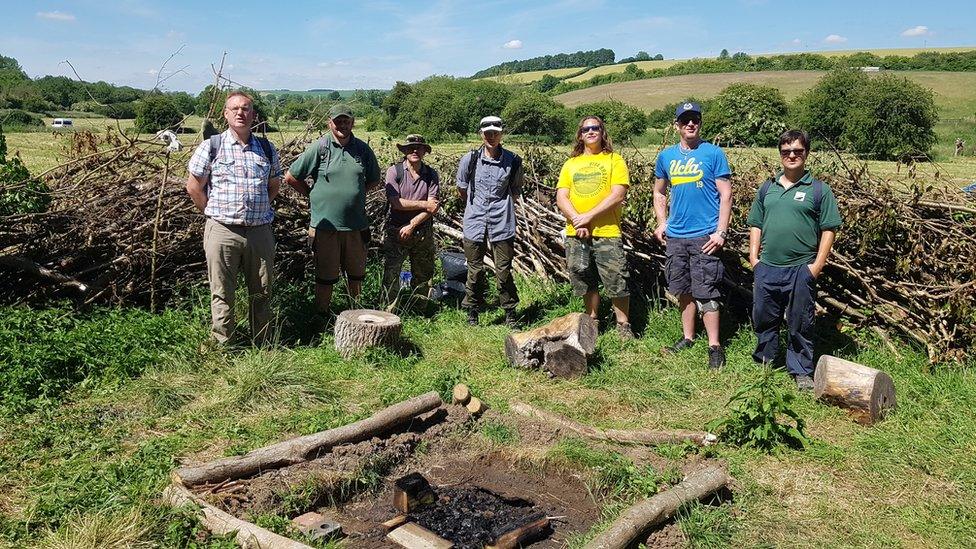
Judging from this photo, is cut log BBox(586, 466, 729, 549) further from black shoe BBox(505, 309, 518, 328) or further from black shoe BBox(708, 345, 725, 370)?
black shoe BBox(505, 309, 518, 328)

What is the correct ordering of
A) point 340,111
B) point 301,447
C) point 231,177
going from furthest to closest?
point 340,111 < point 231,177 < point 301,447

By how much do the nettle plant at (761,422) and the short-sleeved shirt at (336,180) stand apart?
332 cm

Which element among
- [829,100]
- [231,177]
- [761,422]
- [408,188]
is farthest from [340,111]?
[829,100]

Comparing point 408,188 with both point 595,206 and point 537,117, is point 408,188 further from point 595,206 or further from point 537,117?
point 537,117

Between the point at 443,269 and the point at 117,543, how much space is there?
15.9 feet

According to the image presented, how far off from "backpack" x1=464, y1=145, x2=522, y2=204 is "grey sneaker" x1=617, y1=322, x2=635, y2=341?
1626 millimetres

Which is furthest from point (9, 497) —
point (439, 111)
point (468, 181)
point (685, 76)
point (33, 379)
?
point (685, 76)

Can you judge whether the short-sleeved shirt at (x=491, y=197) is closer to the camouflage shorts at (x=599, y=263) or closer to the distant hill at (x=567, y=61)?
the camouflage shorts at (x=599, y=263)

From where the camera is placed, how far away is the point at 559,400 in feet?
16.2

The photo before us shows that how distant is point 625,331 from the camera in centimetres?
602

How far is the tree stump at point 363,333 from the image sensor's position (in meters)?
5.42

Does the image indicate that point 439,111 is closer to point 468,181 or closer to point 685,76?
point 468,181

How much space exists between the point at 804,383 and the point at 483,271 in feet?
9.37

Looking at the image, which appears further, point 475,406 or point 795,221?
point 795,221
